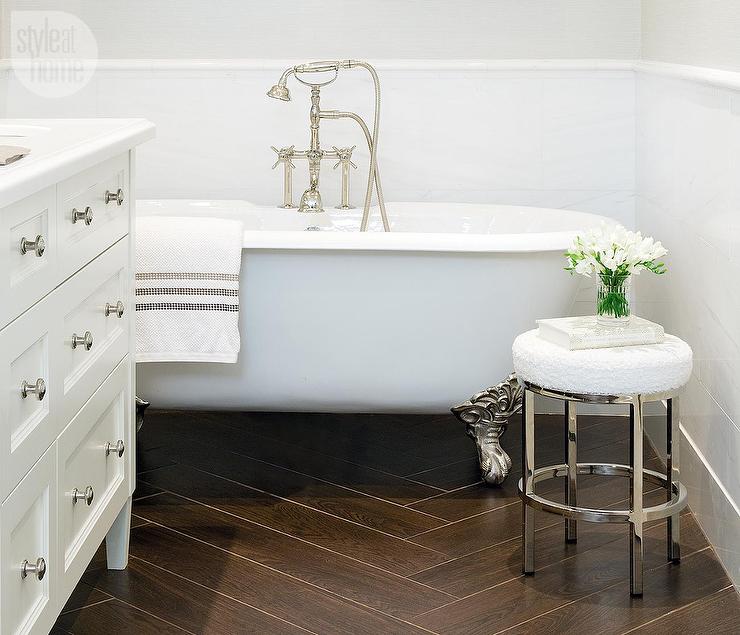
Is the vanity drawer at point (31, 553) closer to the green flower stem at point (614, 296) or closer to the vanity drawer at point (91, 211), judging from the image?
the vanity drawer at point (91, 211)

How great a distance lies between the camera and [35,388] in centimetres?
148

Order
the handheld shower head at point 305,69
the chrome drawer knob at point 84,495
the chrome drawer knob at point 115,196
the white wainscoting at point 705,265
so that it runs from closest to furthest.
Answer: the chrome drawer knob at point 84,495 → the chrome drawer knob at point 115,196 → the white wainscoting at point 705,265 → the handheld shower head at point 305,69

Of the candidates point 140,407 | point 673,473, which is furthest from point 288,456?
point 673,473

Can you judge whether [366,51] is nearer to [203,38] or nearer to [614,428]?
[203,38]

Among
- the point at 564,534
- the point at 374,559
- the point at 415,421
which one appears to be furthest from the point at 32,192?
the point at 415,421

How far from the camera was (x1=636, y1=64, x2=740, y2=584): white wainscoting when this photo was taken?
2.12 metres

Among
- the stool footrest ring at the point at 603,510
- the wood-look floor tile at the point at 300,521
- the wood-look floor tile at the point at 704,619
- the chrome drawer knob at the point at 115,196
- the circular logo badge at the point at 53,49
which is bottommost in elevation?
the wood-look floor tile at the point at 704,619

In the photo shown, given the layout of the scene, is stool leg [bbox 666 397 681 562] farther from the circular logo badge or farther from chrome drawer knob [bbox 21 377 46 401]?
the circular logo badge

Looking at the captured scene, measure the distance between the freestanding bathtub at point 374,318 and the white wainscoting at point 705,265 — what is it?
321 mm

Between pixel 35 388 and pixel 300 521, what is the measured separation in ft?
3.54

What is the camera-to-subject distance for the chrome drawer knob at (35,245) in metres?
1.42

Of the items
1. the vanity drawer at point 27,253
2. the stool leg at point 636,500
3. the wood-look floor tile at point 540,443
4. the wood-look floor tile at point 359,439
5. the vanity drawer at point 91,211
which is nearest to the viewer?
the vanity drawer at point 27,253

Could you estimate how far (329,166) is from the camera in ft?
11.1

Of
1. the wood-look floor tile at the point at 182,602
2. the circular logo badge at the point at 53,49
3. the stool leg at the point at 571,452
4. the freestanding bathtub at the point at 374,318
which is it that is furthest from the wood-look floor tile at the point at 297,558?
the circular logo badge at the point at 53,49
